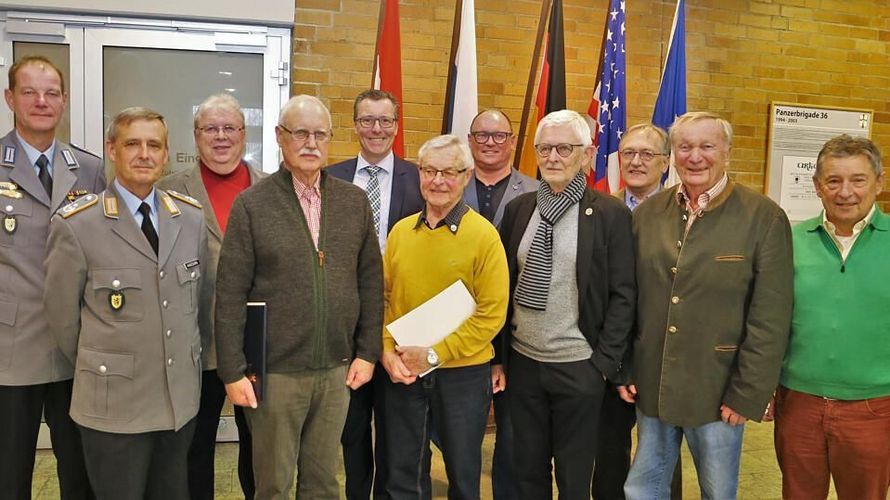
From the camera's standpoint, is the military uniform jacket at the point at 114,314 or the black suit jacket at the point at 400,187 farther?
the black suit jacket at the point at 400,187

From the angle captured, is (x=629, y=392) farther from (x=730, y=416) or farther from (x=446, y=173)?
(x=446, y=173)

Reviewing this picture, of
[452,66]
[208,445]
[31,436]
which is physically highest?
[452,66]

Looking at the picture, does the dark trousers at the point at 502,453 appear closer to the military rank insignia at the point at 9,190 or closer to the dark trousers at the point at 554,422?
the dark trousers at the point at 554,422

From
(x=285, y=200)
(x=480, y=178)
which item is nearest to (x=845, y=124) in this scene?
(x=480, y=178)

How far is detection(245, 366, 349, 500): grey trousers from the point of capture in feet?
6.72

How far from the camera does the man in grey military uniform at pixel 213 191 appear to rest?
240 cm

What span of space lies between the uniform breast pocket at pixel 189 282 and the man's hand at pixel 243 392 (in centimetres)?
27

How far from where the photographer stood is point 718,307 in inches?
82.0

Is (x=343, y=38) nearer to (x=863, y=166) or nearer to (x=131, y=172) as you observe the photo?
(x=131, y=172)

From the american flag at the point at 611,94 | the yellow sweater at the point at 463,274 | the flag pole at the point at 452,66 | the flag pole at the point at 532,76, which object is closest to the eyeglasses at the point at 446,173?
the yellow sweater at the point at 463,274

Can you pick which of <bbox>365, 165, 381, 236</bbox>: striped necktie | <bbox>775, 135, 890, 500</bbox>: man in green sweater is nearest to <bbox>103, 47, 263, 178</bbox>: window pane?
<bbox>365, 165, 381, 236</bbox>: striped necktie

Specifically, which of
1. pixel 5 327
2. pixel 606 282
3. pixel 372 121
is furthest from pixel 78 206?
pixel 606 282

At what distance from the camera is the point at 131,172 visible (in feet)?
6.24

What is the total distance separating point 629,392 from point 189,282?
5.09 feet
